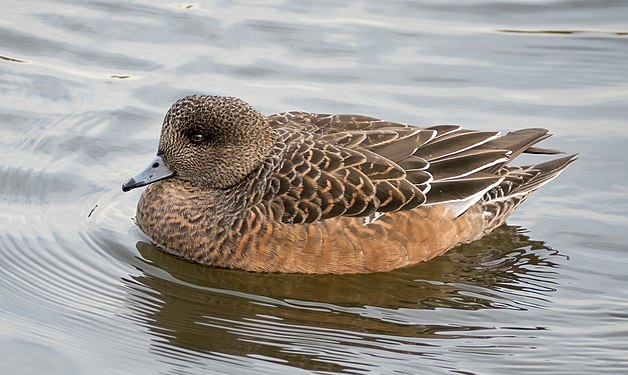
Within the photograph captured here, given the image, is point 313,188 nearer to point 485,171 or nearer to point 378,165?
point 378,165

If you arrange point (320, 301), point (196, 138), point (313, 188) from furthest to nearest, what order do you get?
point (196, 138), point (313, 188), point (320, 301)

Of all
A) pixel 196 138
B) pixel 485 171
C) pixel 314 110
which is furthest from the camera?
pixel 314 110

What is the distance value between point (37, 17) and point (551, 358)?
7.41 m

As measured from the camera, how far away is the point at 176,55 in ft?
40.4

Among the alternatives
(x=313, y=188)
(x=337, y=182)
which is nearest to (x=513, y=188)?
(x=337, y=182)

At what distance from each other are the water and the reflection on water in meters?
0.02

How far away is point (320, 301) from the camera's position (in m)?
8.61

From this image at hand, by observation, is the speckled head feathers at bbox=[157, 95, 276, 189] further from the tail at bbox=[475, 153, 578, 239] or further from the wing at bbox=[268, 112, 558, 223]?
the tail at bbox=[475, 153, 578, 239]

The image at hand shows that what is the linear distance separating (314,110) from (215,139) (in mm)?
2254

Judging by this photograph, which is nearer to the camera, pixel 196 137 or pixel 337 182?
pixel 337 182

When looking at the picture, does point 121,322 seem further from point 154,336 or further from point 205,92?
point 205,92

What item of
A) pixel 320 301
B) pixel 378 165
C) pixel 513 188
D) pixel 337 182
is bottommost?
pixel 320 301

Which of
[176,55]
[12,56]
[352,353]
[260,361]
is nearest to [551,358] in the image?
[352,353]

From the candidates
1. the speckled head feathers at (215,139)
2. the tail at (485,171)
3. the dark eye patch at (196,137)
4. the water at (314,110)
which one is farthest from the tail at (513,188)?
the dark eye patch at (196,137)
